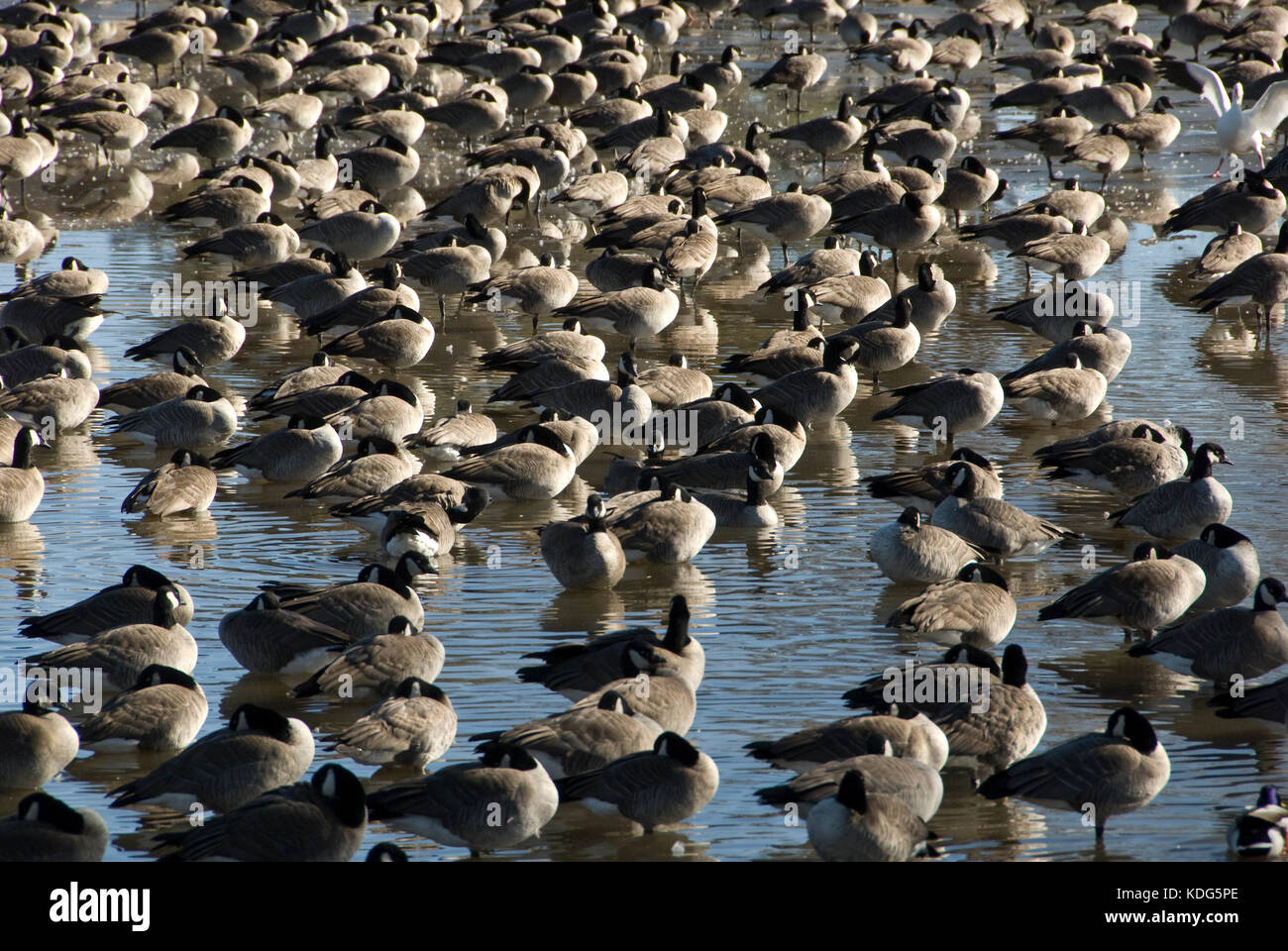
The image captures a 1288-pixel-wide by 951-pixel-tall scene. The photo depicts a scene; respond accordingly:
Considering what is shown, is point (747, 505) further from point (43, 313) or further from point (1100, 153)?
point (1100, 153)

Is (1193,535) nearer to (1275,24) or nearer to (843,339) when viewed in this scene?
(843,339)

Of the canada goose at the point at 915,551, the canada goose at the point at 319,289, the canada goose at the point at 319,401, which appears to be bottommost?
the canada goose at the point at 915,551

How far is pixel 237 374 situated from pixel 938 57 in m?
→ 21.7

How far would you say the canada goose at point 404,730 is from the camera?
10211mm

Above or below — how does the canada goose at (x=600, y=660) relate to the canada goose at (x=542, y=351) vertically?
below

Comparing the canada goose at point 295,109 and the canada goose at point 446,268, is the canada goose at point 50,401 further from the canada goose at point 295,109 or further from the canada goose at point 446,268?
the canada goose at point 295,109

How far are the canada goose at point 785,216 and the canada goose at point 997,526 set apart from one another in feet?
34.5

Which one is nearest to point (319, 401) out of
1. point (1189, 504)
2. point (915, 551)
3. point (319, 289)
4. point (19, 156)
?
point (319, 289)

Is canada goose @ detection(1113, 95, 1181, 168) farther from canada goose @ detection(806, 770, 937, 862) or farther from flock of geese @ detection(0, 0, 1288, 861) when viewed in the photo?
canada goose @ detection(806, 770, 937, 862)

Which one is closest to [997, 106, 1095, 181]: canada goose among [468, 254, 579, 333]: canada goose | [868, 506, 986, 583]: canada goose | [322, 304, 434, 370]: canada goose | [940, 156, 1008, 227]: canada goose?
[940, 156, 1008, 227]: canada goose

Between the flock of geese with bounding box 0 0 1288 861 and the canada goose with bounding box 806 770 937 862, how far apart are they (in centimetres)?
2

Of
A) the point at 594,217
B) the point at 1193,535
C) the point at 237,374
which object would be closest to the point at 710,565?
the point at 1193,535

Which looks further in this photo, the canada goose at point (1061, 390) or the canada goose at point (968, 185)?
the canada goose at point (968, 185)

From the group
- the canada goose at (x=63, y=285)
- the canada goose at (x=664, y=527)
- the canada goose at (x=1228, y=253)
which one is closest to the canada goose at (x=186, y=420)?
the canada goose at (x=63, y=285)
